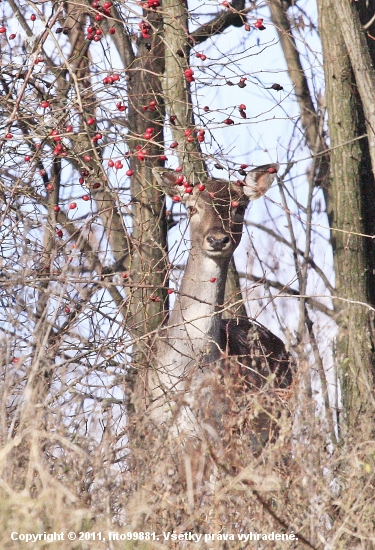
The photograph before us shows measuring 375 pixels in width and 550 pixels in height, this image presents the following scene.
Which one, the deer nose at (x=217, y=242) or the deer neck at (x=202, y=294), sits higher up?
the deer nose at (x=217, y=242)

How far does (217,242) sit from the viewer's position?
6.73 metres

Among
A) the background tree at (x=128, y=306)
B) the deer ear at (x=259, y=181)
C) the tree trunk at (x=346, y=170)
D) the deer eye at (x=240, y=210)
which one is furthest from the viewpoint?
the tree trunk at (x=346, y=170)

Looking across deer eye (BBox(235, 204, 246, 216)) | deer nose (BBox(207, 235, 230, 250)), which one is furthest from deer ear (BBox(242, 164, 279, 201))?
deer nose (BBox(207, 235, 230, 250))

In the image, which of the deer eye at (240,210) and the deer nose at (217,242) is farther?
the deer eye at (240,210)

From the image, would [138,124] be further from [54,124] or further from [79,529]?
[79,529]

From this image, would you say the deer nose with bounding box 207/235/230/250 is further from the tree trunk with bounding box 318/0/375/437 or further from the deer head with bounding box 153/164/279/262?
the tree trunk with bounding box 318/0/375/437

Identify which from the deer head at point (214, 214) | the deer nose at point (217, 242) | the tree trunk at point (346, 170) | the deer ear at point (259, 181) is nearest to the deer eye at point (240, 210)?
the deer head at point (214, 214)

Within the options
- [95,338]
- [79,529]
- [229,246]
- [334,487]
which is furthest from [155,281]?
[79,529]

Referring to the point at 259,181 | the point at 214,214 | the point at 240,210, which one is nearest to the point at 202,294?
the point at 214,214

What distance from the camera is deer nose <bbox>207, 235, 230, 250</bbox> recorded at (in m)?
6.73

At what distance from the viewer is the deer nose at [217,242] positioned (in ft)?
22.1

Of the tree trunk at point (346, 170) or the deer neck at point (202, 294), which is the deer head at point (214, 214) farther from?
the tree trunk at point (346, 170)

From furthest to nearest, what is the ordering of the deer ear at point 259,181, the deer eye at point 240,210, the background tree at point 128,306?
the deer ear at point 259,181 → the deer eye at point 240,210 → the background tree at point 128,306

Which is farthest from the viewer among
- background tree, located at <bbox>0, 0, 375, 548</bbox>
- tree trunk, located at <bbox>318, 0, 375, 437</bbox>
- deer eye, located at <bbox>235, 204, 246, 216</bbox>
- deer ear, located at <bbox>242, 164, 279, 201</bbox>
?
tree trunk, located at <bbox>318, 0, 375, 437</bbox>
